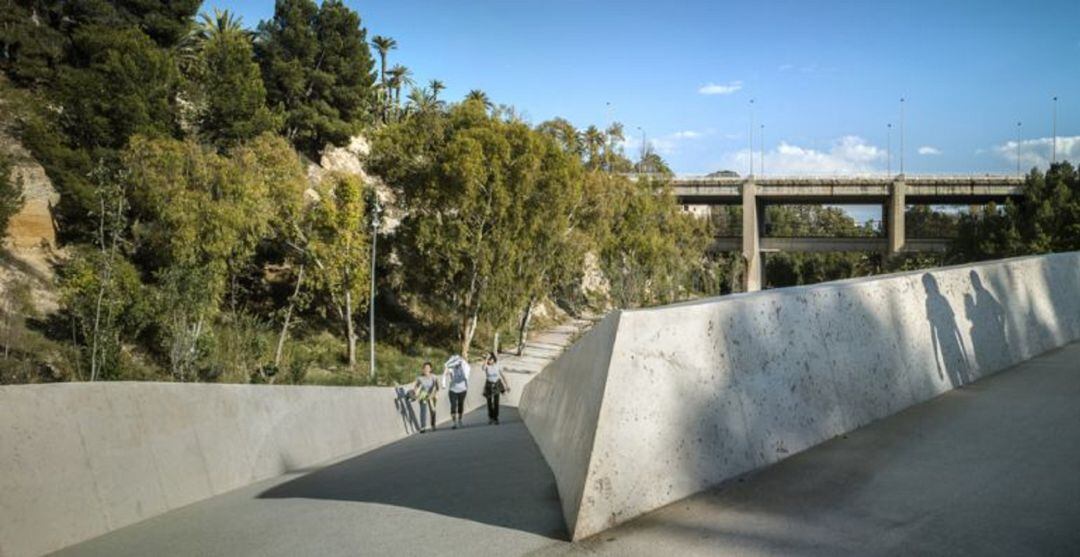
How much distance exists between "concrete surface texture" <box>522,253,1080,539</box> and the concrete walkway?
20 cm

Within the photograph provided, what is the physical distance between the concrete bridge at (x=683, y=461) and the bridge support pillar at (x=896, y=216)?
7176 centimetres

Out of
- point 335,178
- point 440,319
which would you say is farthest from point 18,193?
point 440,319

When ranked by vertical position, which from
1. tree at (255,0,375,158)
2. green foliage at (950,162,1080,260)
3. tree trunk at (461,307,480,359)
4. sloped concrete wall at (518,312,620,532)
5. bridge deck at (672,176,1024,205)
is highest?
tree at (255,0,375,158)

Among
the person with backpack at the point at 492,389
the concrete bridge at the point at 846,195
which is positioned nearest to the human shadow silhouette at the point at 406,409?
the person with backpack at the point at 492,389

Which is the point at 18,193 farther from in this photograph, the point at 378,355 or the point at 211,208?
the point at 378,355

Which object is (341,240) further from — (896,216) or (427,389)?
(896,216)

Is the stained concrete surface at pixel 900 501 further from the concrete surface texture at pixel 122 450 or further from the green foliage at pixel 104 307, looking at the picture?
the green foliage at pixel 104 307

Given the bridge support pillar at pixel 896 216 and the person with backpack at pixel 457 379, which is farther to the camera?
the bridge support pillar at pixel 896 216

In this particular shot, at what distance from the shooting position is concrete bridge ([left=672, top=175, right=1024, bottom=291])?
7525 cm

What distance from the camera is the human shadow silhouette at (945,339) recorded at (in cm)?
858

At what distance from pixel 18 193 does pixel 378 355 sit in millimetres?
18898

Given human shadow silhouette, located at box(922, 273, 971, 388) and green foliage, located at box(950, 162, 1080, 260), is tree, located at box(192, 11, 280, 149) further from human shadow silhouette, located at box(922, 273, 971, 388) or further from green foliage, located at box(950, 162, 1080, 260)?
green foliage, located at box(950, 162, 1080, 260)

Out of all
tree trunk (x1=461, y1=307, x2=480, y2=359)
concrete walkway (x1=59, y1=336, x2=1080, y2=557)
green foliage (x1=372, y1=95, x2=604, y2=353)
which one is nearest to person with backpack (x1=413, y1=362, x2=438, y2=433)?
concrete walkway (x1=59, y1=336, x2=1080, y2=557)

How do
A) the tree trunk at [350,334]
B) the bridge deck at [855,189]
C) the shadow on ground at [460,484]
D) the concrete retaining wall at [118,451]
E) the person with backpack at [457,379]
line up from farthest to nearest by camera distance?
the bridge deck at [855,189] → the tree trunk at [350,334] → the person with backpack at [457,379] → the concrete retaining wall at [118,451] → the shadow on ground at [460,484]
